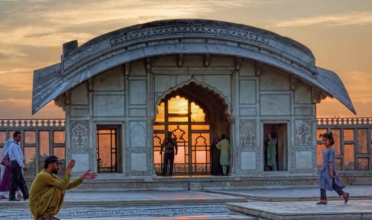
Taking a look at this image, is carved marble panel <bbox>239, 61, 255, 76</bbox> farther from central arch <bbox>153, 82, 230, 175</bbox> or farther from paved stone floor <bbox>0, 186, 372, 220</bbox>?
paved stone floor <bbox>0, 186, 372, 220</bbox>

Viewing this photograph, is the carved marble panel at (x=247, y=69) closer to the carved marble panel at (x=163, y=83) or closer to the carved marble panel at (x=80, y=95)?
the carved marble panel at (x=163, y=83)

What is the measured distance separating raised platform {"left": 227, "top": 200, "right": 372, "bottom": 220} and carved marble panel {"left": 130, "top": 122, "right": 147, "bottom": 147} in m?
8.90

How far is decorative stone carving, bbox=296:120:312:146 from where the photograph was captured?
86.7 feet

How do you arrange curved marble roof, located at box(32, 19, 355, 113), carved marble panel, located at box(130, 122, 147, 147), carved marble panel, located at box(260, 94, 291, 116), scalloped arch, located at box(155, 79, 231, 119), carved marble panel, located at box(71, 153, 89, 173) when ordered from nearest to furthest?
curved marble roof, located at box(32, 19, 355, 113), carved marble panel, located at box(71, 153, 89, 173), carved marble panel, located at box(130, 122, 147, 147), scalloped arch, located at box(155, 79, 231, 119), carved marble panel, located at box(260, 94, 291, 116)

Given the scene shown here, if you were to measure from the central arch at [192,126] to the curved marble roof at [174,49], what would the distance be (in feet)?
10.1

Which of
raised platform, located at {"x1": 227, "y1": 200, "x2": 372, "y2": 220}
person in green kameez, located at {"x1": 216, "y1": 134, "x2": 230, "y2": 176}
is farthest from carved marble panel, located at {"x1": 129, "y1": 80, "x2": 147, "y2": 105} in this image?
raised platform, located at {"x1": 227, "y1": 200, "x2": 372, "y2": 220}

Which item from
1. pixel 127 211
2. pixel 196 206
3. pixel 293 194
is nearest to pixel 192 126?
pixel 293 194

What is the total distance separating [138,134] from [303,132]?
4.77 meters

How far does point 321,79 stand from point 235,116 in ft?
8.95

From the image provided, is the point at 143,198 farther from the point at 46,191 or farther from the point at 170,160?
the point at 46,191

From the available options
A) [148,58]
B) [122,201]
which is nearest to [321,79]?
[148,58]

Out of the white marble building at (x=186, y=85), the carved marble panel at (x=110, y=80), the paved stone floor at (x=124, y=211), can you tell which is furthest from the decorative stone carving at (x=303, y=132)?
the paved stone floor at (x=124, y=211)

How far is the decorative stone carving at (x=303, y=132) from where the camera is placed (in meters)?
26.4

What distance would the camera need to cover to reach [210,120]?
28.7 metres
